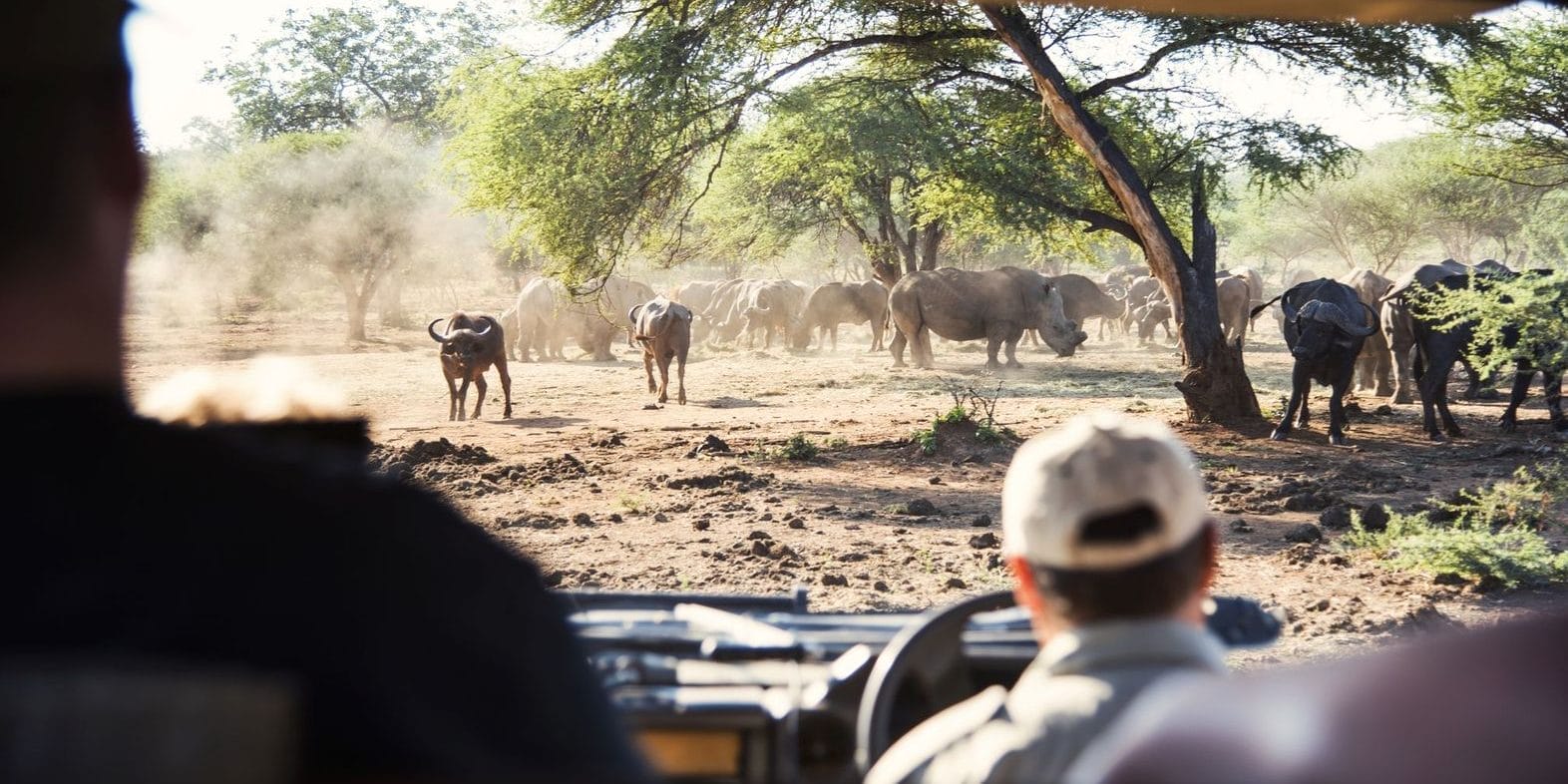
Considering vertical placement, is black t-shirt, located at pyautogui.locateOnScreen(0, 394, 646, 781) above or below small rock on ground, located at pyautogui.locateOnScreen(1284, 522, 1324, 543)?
above

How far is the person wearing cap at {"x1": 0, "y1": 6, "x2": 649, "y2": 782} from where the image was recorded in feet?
3.30

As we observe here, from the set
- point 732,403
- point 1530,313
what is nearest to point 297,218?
point 732,403

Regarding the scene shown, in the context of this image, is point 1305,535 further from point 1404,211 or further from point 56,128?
point 1404,211

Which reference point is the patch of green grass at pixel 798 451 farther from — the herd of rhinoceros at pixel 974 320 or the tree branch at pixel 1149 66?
the tree branch at pixel 1149 66

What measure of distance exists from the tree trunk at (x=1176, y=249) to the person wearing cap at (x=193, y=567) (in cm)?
1354

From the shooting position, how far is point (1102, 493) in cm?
150

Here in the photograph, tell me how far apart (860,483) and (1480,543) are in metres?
5.23

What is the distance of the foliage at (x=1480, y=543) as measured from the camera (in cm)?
760

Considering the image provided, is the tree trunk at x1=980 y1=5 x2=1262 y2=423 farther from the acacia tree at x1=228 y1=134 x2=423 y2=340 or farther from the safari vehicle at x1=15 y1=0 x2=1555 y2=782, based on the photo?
the acacia tree at x1=228 y1=134 x2=423 y2=340

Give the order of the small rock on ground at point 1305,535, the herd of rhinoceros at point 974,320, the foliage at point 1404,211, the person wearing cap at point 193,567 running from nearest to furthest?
the person wearing cap at point 193,567
the small rock on ground at point 1305,535
the herd of rhinoceros at point 974,320
the foliage at point 1404,211

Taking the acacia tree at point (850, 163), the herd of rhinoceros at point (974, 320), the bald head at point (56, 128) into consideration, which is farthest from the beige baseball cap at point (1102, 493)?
the acacia tree at point (850, 163)

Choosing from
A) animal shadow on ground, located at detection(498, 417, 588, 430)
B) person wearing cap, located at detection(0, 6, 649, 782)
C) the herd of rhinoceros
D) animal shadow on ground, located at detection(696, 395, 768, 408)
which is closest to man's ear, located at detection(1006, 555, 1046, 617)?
person wearing cap, located at detection(0, 6, 649, 782)

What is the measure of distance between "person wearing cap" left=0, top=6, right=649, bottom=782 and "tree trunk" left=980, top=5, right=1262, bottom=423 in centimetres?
1354

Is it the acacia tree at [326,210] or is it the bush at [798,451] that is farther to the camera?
the acacia tree at [326,210]
